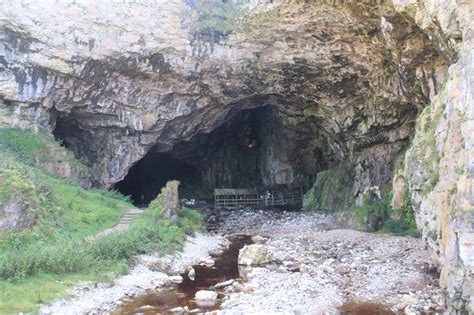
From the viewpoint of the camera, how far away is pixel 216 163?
45.9 metres

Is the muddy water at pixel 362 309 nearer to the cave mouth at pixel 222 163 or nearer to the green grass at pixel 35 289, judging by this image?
the green grass at pixel 35 289

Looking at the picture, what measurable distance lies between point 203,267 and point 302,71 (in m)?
14.1

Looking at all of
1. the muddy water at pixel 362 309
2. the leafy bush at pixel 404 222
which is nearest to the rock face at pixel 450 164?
the muddy water at pixel 362 309

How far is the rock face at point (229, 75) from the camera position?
75.3ft

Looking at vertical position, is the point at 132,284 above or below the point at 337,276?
below

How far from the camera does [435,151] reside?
14094 mm

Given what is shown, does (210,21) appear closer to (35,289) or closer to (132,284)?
(132,284)

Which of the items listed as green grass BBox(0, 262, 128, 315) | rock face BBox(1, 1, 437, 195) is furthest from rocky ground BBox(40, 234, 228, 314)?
rock face BBox(1, 1, 437, 195)

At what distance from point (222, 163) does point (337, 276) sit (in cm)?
2981

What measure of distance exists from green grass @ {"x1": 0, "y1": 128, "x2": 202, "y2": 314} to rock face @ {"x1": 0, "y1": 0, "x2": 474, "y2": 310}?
4626mm

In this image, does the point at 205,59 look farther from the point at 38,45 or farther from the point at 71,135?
the point at 71,135

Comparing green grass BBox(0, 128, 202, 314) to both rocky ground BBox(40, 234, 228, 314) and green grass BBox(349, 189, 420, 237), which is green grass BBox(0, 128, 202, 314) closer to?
rocky ground BBox(40, 234, 228, 314)

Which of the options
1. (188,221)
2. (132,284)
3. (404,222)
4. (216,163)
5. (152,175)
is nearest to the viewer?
(132,284)

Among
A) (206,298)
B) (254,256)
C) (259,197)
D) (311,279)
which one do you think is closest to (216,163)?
(259,197)
